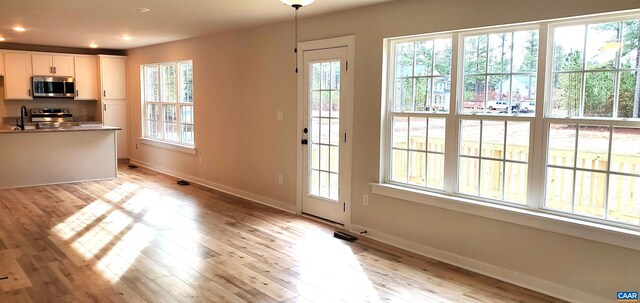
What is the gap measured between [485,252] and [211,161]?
465cm

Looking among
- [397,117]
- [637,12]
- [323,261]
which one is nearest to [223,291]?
[323,261]

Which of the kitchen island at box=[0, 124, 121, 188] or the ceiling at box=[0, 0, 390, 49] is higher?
the ceiling at box=[0, 0, 390, 49]

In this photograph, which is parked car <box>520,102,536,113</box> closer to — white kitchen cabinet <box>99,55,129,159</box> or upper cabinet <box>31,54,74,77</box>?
white kitchen cabinet <box>99,55,129,159</box>

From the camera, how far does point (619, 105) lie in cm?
318

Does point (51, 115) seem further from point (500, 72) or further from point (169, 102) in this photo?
point (500, 72)

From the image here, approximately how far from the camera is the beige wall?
3.35 meters

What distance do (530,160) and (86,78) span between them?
8.63 meters

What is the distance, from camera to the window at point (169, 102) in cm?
796

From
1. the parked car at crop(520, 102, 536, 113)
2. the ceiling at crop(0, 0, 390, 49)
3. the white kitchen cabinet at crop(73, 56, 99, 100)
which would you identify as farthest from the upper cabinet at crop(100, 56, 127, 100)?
the parked car at crop(520, 102, 536, 113)

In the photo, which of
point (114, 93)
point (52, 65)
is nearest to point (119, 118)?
point (114, 93)

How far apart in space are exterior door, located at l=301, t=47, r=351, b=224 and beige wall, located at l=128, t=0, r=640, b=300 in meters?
0.20

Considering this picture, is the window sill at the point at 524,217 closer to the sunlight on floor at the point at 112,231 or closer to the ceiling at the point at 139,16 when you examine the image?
the ceiling at the point at 139,16

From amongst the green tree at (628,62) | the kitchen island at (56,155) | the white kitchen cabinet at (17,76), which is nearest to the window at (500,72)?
the green tree at (628,62)

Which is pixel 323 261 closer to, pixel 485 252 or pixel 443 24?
pixel 485 252
